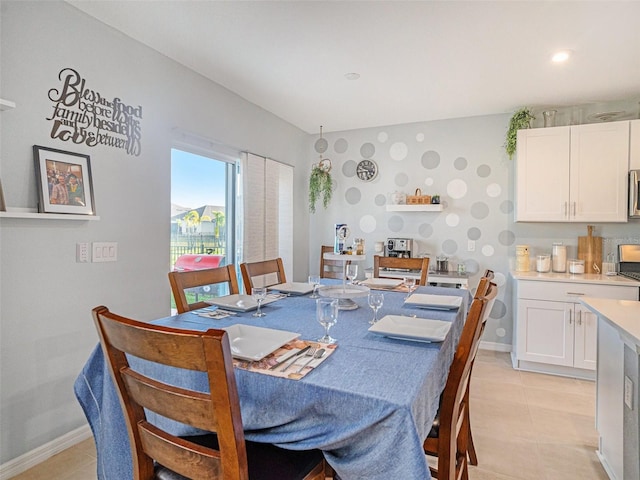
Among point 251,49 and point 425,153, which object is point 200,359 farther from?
point 425,153

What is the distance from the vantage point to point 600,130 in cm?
333

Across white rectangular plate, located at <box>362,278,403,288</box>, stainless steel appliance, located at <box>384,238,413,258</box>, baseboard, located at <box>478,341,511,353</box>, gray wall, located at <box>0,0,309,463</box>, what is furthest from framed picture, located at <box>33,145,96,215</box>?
baseboard, located at <box>478,341,511,353</box>

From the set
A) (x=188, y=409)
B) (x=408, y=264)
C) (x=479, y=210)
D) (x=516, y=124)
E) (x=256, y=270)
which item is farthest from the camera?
(x=479, y=210)

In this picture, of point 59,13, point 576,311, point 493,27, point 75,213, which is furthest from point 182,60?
point 576,311

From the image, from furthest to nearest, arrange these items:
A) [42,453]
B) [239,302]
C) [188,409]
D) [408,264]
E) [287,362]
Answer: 1. [408,264]
2. [42,453]
3. [239,302]
4. [287,362]
5. [188,409]

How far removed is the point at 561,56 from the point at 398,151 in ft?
6.47

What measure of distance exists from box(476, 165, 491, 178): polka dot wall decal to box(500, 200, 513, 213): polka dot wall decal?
36 cm

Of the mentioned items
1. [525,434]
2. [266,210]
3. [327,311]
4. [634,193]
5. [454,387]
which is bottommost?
[525,434]

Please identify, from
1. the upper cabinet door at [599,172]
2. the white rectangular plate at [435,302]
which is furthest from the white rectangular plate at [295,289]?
the upper cabinet door at [599,172]

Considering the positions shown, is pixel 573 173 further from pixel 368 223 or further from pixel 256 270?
pixel 256 270

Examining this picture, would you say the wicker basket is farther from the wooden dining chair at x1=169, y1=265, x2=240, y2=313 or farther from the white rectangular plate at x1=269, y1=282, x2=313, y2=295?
the wooden dining chair at x1=169, y1=265, x2=240, y2=313

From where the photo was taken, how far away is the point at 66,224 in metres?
2.13

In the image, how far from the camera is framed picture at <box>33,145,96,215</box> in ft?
6.54

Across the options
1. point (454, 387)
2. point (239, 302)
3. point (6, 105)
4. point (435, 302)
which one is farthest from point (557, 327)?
point (6, 105)
